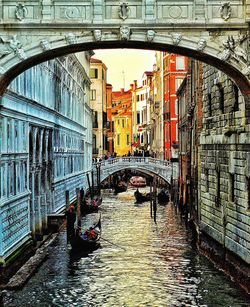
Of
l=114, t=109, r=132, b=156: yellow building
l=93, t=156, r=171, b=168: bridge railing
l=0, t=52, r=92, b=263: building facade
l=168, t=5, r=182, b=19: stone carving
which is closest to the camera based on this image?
l=168, t=5, r=182, b=19: stone carving

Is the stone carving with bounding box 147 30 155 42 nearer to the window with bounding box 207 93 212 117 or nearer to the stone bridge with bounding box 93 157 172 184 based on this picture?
the window with bounding box 207 93 212 117

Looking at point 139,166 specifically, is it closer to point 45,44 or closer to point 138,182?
point 138,182

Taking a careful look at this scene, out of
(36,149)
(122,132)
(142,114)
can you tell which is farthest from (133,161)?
(122,132)

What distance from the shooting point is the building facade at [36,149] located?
12672mm

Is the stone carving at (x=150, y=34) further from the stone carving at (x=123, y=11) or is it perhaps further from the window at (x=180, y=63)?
the window at (x=180, y=63)

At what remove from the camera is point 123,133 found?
236ft

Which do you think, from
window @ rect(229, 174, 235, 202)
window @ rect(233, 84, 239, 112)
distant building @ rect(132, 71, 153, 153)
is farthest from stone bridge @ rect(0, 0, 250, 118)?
distant building @ rect(132, 71, 153, 153)

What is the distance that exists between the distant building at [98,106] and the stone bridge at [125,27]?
36346 mm

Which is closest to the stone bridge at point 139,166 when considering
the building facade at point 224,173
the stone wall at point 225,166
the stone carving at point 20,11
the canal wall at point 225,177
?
the building facade at point 224,173

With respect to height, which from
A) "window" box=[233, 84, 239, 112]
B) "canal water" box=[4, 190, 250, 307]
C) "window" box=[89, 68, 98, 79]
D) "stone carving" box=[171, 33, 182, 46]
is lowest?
"canal water" box=[4, 190, 250, 307]

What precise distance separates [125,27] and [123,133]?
61712 millimetres

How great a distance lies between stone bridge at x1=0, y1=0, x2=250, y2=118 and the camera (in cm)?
1012

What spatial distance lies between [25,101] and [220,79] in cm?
394

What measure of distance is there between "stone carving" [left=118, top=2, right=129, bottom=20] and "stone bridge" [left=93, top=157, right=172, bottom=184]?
24965 mm
